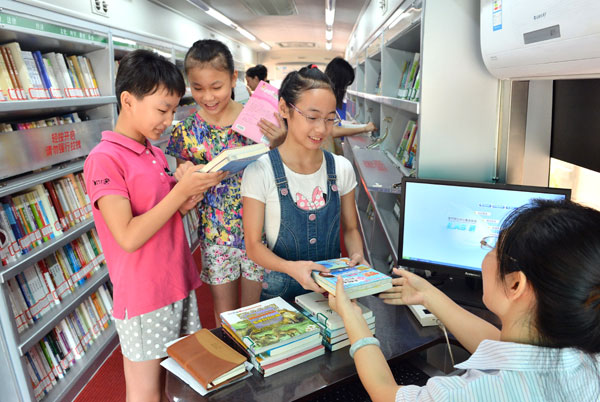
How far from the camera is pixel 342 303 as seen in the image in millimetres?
1229

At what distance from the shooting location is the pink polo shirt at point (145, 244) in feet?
4.76

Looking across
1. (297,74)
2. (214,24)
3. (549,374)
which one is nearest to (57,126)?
(297,74)

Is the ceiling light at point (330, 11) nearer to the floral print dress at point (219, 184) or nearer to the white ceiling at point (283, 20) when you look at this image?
the white ceiling at point (283, 20)

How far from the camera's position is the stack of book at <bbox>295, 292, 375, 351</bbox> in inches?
51.9

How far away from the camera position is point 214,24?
26.9ft

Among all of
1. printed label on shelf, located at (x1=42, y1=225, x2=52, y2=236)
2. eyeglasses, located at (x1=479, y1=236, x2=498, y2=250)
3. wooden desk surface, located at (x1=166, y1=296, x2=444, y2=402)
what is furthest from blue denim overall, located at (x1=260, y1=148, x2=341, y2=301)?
printed label on shelf, located at (x1=42, y1=225, x2=52, y2=236)

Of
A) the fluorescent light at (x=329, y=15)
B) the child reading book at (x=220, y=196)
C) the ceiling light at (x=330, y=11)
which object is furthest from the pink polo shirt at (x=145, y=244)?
the fluorescent light at (x=329, y=15)

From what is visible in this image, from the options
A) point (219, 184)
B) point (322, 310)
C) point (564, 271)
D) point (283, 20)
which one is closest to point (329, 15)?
point (283, 20)

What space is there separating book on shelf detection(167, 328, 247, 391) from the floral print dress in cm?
84

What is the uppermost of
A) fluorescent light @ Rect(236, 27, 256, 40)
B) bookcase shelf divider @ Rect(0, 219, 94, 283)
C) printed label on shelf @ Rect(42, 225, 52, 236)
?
fluorescent light @ Rect(236, 27, 256, 40)

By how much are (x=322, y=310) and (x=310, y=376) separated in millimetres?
243

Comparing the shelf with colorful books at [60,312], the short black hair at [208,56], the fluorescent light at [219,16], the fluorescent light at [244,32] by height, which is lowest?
the shelf with colorful books at [60,312]

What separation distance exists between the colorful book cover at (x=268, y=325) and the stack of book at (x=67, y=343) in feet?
5.10

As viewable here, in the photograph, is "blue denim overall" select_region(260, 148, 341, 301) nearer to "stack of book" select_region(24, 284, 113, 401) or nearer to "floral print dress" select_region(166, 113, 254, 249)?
"floral print dress" select_region(166, 113, 254, 249)
